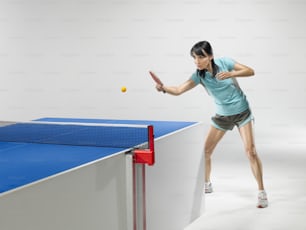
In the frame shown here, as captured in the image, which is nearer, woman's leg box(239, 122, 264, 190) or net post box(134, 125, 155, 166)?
net post box(134, 125, 155, 166)

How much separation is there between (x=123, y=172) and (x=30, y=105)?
221 inches

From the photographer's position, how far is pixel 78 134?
3941mm

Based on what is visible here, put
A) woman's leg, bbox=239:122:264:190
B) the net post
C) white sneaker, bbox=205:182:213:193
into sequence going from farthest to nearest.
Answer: white sneaker, bbox=205:182:213:193, woman's leg, bbox=239:122:264:190, the net post

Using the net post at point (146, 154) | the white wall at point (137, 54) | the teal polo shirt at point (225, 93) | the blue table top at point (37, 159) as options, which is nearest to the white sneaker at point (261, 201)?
the teal polo shirt at point (225, 93)

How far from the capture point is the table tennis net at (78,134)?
3.58 metres

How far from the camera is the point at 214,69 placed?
490 cm

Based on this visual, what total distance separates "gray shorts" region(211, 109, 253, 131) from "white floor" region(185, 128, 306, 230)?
26.2 inches

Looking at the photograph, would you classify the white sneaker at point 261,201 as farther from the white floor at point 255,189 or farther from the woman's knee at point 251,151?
the woman's knee at point 251,151

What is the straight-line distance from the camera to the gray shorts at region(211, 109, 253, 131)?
16.8 ft

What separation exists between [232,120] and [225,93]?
25 centimetres

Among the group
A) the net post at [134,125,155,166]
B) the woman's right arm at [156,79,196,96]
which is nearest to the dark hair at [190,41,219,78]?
the woman's right arm at [156,79,196,96]

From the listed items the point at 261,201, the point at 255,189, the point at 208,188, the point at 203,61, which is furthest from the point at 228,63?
the point at 255,189

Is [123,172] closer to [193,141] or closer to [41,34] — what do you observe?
[193,141]

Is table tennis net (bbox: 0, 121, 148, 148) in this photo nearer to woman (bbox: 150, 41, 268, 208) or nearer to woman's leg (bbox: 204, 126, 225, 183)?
woman (bbox: 150, 41, 268, 208)
